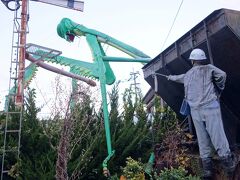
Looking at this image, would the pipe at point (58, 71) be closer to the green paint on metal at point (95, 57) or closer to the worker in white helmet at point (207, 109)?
the green paint on metal at point (95, 57)

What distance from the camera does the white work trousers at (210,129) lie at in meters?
4.34

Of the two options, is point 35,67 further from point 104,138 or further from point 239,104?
point 239,104

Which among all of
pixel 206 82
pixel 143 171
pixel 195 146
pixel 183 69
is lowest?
pixel 143 171

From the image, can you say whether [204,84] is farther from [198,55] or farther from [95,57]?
[95,57]

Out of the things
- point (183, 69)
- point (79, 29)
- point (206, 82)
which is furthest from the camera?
point (79, 29)

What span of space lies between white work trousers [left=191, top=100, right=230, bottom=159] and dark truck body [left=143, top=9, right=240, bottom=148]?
0.80m

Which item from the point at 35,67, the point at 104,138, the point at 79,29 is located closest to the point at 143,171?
the point at 104,138

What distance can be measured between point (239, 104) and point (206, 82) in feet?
4.31

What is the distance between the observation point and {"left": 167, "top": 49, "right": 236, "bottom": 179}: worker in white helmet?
4379 millimetres

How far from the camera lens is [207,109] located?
450 cm

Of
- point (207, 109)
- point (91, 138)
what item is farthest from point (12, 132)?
point (207, 109)

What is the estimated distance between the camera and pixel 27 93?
8.35 meters

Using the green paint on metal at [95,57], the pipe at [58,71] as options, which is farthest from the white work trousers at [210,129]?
the pipe at [58,71]

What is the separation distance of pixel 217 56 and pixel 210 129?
4.10 feet
